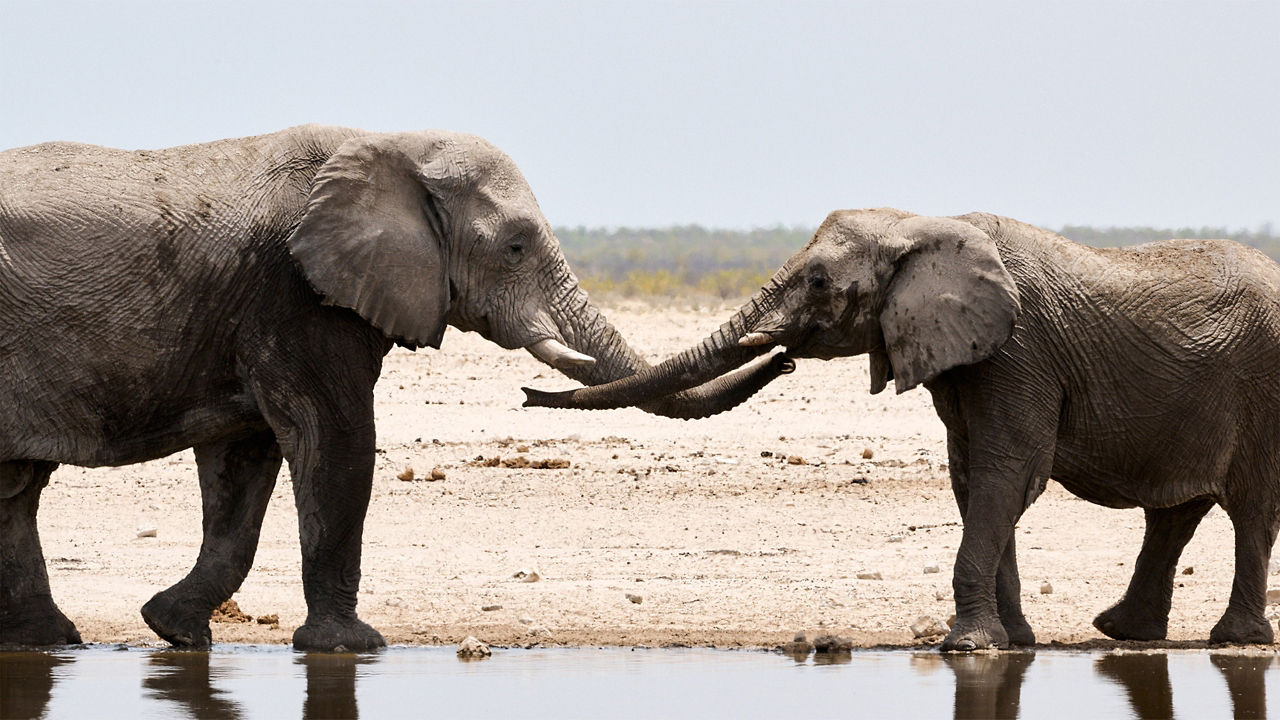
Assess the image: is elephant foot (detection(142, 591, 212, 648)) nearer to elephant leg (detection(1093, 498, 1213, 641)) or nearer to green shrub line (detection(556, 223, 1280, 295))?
elephant leg (detection(1093, 498, 1213, 641))

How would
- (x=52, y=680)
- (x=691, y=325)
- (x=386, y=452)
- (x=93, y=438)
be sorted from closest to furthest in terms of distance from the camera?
(x=52, y=680) → (x=93, y=438) → (x=386, y=452) → (x=691, y=325)

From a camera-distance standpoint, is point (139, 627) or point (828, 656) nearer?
point (828, 656)

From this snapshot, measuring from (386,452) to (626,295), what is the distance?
2447 centimetres

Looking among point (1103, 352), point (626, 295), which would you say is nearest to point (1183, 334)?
point (1103, 352)

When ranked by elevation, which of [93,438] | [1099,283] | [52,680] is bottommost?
[52,680]

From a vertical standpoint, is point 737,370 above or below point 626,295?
below

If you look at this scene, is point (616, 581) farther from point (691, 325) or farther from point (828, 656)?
point (691, 325)

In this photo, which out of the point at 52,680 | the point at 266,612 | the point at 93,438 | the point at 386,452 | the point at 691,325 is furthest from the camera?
the point at 691,325

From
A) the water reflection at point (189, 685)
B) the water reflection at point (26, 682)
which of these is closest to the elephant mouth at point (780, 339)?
the water reflection at point (189, 685)

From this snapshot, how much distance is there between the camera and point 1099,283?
12.2 metres

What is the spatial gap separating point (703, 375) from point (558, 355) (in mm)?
805

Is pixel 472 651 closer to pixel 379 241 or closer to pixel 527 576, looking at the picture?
pixel 379 241

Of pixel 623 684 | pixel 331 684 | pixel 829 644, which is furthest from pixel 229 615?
pixel 829 644

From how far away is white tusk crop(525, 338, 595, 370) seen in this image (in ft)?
37.5
